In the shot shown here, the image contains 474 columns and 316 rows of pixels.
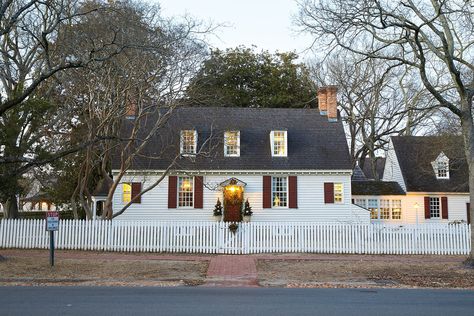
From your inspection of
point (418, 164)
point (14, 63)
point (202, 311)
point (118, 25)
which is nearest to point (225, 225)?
point (118, 25)

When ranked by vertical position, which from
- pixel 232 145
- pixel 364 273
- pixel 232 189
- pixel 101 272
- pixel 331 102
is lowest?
pixel 364 273

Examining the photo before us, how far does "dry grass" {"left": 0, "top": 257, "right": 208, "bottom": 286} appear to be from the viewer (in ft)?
42.4

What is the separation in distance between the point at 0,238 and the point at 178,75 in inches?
395

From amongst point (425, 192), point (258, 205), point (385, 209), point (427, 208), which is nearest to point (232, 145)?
point (258, 205)

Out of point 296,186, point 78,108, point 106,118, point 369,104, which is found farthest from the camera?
point 369,104

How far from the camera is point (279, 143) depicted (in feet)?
93.9

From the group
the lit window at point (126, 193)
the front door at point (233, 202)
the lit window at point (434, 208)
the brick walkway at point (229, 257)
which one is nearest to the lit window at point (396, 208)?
the lit window at point (434, 208)

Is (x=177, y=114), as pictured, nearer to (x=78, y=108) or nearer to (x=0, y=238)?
(x=78, y=108)

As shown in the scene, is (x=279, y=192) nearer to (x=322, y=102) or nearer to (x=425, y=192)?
(x=322, y=102)

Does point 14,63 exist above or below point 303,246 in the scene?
above

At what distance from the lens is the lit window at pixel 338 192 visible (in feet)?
90.8

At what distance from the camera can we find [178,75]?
20.7m

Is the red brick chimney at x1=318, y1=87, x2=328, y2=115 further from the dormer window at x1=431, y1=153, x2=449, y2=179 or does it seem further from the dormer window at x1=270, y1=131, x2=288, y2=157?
the dormer window at x1=431, y1=153, x2=449, y2=179

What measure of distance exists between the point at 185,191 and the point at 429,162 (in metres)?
17.1
